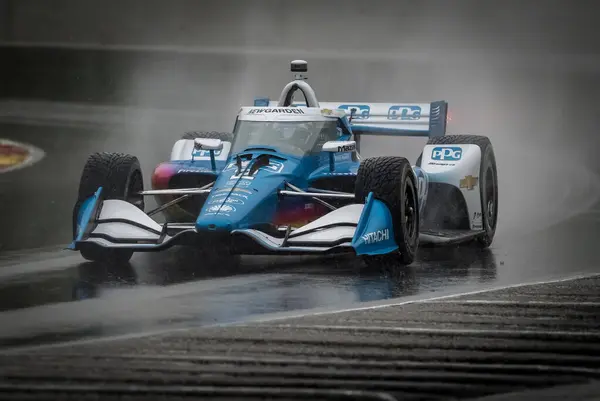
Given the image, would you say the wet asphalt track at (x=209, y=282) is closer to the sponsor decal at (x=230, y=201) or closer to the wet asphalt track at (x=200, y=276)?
the wet asphalt track at (x=200, y=276)

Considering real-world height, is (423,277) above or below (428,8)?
below

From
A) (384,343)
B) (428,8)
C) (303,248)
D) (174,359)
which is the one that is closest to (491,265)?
(303,248)

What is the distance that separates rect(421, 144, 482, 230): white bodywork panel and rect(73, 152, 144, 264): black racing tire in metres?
3.14

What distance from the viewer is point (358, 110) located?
14.7 m

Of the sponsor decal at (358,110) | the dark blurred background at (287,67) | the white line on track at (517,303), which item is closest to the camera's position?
the white line on track at (517,303)

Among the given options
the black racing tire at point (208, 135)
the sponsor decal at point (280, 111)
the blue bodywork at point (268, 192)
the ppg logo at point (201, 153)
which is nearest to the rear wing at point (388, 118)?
the black racing tire at point (208, 135)

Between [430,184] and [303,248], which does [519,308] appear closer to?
[303,248]

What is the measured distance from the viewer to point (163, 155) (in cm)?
1836

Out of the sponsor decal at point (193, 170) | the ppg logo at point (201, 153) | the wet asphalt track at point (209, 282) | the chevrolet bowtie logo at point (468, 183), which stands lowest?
the wet asphalt track at point (209, 282)

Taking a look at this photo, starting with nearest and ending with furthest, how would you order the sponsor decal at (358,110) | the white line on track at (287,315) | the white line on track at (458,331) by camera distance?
1. the white line on track at (287,315)
2. the white line on track at (458,331)
3. the sponsor decal at (358,110)

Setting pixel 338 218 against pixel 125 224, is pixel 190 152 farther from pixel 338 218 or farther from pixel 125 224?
pixel 338 218

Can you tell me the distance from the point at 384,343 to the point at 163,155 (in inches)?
449

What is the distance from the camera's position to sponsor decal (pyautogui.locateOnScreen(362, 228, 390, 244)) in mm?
10516

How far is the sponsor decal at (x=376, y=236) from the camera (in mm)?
10516
